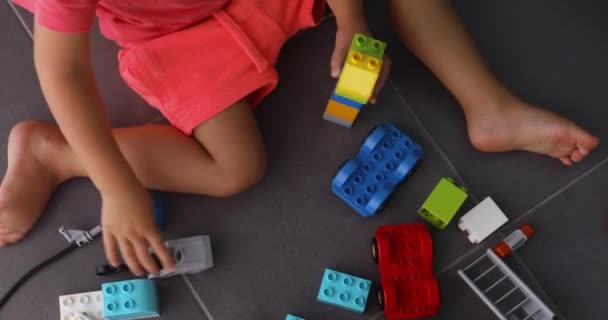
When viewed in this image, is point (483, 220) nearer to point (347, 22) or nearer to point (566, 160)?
point (566, 160)

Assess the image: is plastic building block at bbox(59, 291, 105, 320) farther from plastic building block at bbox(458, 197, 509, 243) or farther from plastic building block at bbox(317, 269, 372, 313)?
plastic building block at bbox(458, 197, 509, 243)

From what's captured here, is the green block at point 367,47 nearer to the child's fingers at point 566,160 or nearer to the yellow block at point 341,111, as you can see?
the yellow block at point 341,111

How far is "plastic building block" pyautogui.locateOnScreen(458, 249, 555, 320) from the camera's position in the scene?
0.97 metres

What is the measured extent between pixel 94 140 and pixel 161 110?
0.16m

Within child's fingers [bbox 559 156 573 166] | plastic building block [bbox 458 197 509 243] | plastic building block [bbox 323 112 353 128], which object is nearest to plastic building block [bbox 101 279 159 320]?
plastic building block [bbox 323 112 353 128]

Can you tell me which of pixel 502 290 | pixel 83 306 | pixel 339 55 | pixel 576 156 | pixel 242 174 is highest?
pixel 339 55

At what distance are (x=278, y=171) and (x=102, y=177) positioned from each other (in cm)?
32

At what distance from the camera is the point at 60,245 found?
1.02 m

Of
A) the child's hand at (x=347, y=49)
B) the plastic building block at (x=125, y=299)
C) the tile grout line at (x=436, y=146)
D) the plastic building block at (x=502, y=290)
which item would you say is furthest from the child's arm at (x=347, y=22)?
the plastic building block at (x=125, y=299)

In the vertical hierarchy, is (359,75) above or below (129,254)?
above

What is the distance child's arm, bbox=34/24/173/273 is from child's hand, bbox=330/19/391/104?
1.13 feet

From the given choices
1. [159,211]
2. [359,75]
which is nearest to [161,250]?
[159,211]

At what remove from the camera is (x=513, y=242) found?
102 centimetres

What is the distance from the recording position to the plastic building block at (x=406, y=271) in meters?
0.97
